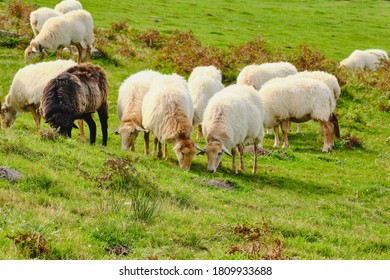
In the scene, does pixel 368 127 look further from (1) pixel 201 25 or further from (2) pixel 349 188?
(1) pixel 201 25

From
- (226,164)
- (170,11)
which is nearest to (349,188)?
(226,164)

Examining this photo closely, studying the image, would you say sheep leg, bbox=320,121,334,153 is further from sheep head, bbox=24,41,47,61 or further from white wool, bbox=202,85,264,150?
sheep head, bbox=24,41,47,61

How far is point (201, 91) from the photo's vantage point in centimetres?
1892

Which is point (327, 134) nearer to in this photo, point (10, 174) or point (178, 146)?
point (178, 146)

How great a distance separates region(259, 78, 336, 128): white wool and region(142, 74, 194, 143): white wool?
3.92m

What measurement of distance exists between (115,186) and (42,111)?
192 inches

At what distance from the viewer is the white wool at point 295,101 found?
19.4 meters

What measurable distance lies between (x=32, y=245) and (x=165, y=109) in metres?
8.79

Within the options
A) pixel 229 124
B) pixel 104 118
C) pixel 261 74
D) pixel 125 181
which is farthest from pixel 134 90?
pixel 261 74

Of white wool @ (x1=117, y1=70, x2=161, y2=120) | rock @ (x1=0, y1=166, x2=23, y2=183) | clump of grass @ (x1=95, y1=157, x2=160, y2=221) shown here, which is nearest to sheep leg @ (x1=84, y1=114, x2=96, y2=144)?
white wool @ (x1=117, y1=70, x2=161, y2=120)

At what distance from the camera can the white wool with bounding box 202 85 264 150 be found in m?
15.7

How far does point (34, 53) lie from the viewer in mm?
24672

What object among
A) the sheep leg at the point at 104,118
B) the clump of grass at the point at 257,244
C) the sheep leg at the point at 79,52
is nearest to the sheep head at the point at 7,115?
the sheep leg at the point at 104,118

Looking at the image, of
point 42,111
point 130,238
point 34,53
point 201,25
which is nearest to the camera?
point 130,238
